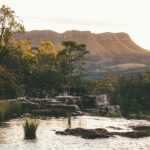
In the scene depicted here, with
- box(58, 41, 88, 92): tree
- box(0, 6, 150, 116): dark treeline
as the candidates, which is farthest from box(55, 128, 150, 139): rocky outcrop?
box(58, 41, 88, 92): tree

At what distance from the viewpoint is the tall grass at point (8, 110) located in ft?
157

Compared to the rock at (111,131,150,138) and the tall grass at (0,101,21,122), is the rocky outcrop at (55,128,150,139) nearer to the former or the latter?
the rock at (111,131,150,138)

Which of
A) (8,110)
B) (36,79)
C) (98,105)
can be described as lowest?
(8,110)

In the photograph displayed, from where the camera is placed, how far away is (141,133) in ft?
130

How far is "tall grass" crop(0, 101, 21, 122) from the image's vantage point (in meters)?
47.9

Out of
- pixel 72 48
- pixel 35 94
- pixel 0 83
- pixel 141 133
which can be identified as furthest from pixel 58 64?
pixel 141 133

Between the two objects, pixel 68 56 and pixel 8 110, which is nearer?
pixel 8 110

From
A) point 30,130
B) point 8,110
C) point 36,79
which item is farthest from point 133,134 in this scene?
point 36,79

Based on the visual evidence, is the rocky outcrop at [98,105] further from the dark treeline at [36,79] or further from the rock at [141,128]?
the rock at [141,128]

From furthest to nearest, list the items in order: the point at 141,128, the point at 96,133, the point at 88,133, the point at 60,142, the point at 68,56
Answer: the point at 68,56
the point at 141,128
the point at 88,133
the point at 96,133
the point at 60,142

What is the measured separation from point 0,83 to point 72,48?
45645 mm

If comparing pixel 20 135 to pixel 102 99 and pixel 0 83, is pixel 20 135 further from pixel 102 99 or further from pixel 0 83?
pixel 102 99

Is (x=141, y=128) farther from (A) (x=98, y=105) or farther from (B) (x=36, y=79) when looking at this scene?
(B) (x=36, y=79)

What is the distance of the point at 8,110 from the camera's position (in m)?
51.7
